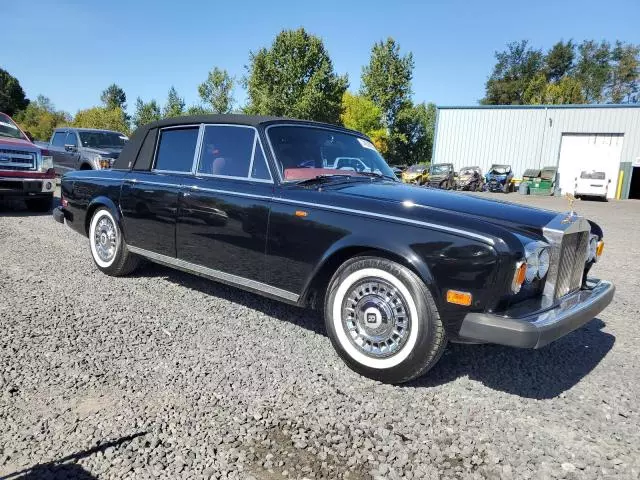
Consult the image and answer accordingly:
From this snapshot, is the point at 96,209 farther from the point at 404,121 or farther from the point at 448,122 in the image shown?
the point at 404,121

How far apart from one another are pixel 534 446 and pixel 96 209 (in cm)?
482

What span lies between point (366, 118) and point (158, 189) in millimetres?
43896

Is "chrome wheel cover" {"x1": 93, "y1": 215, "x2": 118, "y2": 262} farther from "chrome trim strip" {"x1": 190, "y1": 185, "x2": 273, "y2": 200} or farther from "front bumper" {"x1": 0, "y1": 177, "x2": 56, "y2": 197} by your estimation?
"front bumper" {"x1": 0, "y1": 177, "x2": 56, "y2": 197}

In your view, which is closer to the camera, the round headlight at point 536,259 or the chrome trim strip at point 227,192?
the round headlight at point 536,259

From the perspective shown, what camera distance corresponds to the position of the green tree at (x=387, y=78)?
4584cm

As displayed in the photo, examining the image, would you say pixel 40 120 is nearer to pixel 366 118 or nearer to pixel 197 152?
pixel 366 118

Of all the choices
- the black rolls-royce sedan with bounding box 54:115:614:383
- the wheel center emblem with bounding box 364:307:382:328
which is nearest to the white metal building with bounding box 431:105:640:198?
the black rolls-royce sedan with bounding box 54:115:614:383

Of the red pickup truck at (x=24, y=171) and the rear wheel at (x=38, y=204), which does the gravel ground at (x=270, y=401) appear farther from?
the rear wheel at (x=38, y=204)

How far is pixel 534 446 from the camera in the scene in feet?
7.89

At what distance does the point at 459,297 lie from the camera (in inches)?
106

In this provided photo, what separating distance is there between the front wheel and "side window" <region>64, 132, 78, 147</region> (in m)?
12.1

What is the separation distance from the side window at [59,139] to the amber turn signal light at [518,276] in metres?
14.0

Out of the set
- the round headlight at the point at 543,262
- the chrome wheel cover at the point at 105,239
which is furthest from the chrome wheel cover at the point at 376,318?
the chrome wheel cover at the point at 105,239

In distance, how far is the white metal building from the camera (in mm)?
28547
